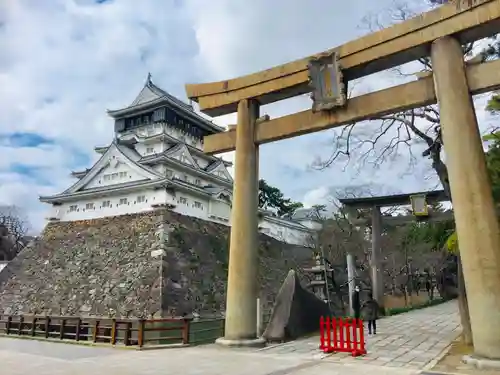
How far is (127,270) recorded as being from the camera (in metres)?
21.1

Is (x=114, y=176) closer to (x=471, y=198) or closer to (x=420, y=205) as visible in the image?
(x=420, y=205)

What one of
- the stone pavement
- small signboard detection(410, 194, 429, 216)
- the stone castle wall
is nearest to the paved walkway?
the stone pavement

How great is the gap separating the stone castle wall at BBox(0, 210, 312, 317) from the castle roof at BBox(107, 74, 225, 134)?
1279 centimetres

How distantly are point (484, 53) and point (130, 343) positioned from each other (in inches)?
430

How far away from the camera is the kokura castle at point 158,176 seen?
A: 83.2 ft

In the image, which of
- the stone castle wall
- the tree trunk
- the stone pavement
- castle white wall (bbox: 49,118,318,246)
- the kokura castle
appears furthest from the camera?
the kokura castle

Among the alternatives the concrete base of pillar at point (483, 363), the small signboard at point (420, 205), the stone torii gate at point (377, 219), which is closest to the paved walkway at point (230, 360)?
the concrete base of pillar at point (483, 363)

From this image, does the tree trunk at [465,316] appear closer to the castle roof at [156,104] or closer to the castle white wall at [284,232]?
the castle white wall at [284,232]

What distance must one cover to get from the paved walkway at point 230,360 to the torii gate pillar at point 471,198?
1345 millimetres

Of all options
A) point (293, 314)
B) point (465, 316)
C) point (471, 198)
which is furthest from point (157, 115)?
point (471, 198)

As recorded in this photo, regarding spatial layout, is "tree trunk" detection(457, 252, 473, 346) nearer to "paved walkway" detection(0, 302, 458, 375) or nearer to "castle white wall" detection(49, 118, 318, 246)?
"paved walkway" detection(0, 302, 458, 375)

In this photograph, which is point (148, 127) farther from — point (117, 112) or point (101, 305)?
point (101, 305)

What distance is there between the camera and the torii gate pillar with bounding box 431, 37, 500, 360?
20.7 feet

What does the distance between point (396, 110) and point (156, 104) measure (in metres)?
29.1
